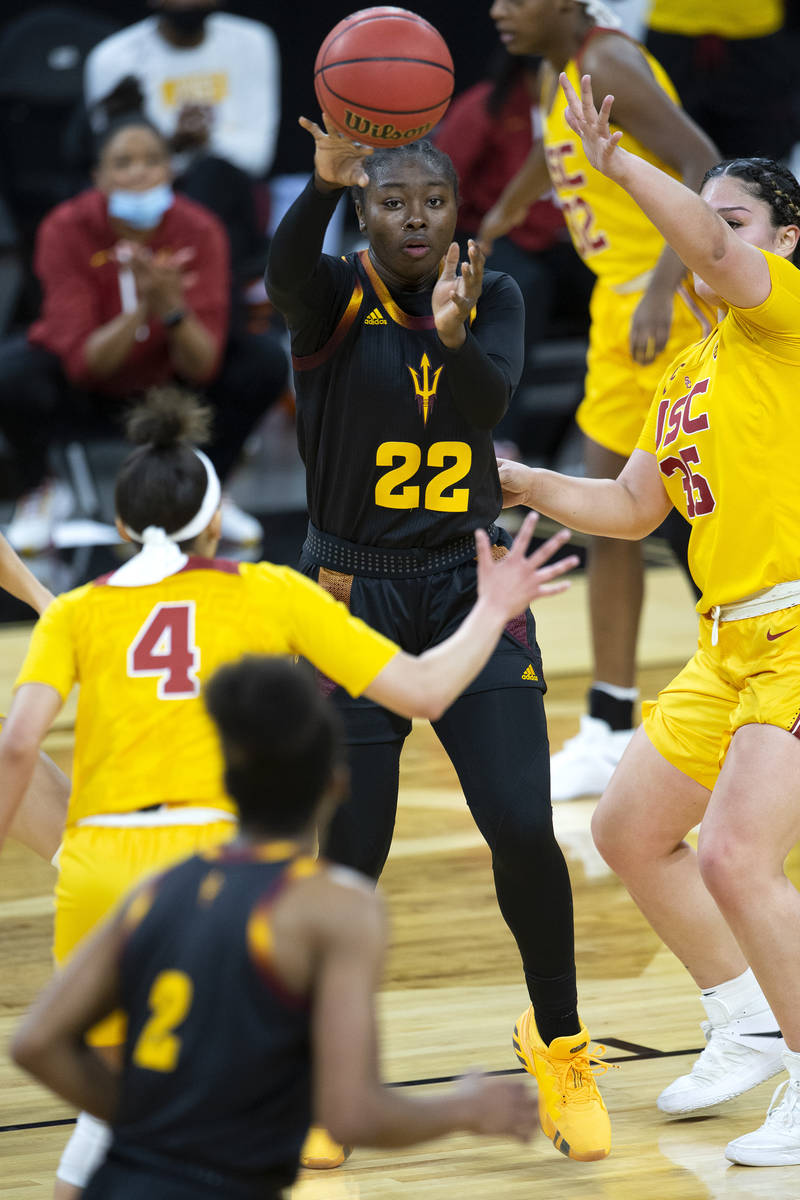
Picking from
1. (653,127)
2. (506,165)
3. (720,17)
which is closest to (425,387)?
(653,127)

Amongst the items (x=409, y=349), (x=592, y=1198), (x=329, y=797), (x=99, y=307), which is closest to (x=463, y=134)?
(x=99, y=307)

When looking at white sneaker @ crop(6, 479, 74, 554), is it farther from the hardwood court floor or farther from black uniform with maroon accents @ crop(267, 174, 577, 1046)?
black uniform with maroon accents @ crop(267, 174, 577, 1046)

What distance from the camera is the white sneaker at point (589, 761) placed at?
5758 mm

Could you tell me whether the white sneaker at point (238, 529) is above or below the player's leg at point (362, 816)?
below

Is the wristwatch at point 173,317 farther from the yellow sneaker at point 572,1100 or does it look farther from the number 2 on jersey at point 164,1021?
the number 2 on jersey at point 164,1021

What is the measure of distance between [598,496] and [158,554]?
1162 mm

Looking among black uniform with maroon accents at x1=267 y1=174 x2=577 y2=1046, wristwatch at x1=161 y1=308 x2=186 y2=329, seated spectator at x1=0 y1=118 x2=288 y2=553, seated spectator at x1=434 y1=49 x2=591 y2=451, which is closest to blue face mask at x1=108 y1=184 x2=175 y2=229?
seated spectator at x1=0 y1=118 x2=288 y2=553

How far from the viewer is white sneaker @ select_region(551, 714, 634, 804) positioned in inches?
227

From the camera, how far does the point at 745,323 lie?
136 inches

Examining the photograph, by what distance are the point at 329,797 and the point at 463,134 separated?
7.01 m

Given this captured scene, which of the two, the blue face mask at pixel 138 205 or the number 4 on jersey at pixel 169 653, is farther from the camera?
the blue face mask at pixel 138 205

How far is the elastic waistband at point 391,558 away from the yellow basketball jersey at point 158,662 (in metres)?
0.78

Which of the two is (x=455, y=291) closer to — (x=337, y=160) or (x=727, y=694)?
(x=337, y=160)

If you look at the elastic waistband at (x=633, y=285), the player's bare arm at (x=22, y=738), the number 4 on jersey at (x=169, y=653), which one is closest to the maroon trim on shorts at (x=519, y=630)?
the number 4 on jersey at (x=169, y=653)
